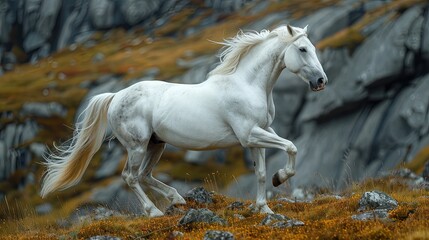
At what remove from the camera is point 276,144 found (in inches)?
497

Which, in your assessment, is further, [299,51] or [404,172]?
[404,172]

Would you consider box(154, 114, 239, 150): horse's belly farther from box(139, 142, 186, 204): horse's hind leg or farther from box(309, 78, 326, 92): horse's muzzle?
box(309, 78, 326, 92): horse's muzzle

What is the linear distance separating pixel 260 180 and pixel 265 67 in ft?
8.59

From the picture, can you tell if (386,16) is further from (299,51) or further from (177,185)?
(299,51)

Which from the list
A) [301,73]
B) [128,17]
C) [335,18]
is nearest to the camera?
[301,73]

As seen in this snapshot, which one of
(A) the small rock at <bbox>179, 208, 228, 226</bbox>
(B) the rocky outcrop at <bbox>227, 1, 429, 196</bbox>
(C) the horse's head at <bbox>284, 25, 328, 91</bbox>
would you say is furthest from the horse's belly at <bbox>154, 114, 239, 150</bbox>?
(B) the rocky outcrop at <bbox>227, 1, 429, 196</bbox>

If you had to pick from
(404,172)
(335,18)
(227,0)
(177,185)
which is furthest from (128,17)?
(404,172)

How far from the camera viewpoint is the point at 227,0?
358ft

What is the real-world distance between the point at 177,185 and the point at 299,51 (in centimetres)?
4490

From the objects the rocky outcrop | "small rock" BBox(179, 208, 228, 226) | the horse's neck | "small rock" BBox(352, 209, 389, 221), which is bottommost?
the rocky outcrop

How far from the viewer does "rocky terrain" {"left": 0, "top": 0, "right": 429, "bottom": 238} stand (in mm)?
48250

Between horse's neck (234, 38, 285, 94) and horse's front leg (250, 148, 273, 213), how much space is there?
4.84ft

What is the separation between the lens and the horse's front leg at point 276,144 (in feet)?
40.3

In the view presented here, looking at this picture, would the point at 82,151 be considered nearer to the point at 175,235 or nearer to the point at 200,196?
the point at 200,196
